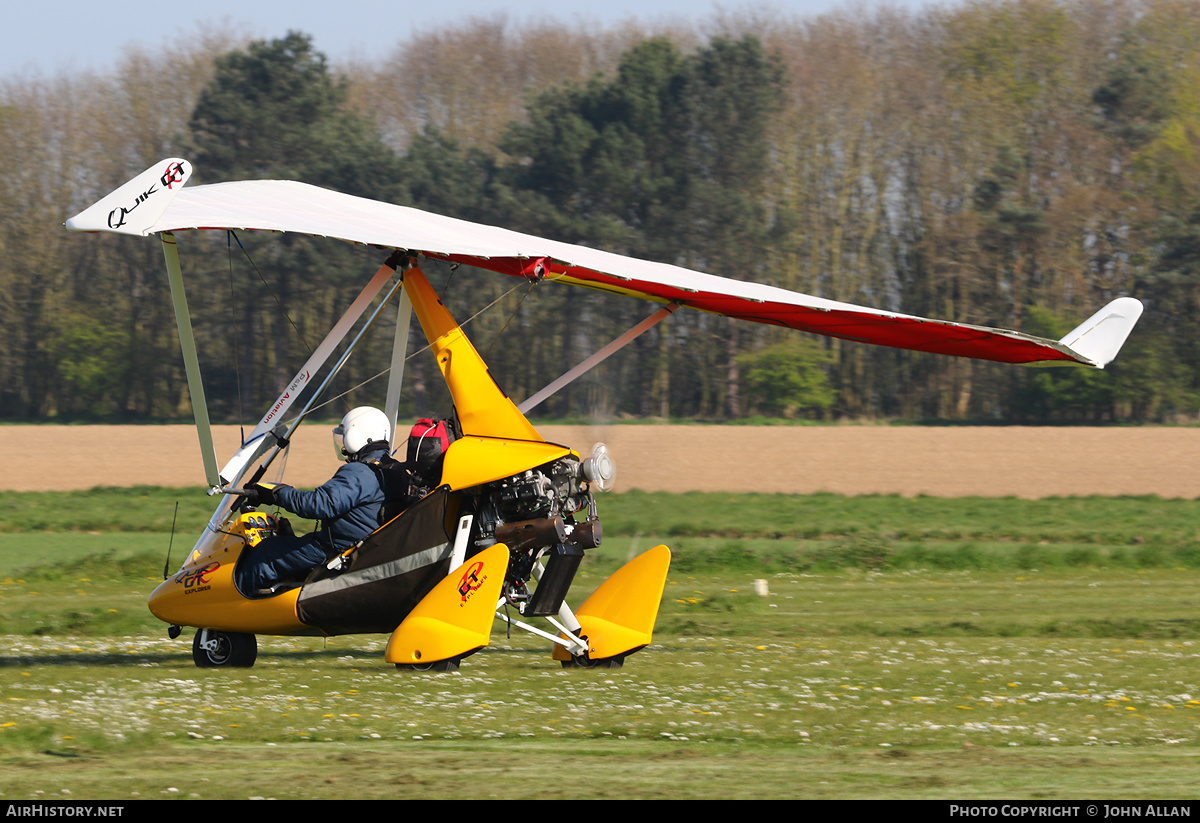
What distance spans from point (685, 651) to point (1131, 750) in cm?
432

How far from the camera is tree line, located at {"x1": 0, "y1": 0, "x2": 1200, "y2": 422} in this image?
178ft

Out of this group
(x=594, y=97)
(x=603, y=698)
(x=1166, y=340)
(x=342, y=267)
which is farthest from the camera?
(x=594, y=97)

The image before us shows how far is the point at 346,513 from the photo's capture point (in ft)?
31.1

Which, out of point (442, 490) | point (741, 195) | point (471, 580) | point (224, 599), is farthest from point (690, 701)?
point (741, 195)

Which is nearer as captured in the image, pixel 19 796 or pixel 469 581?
pixel 19 796

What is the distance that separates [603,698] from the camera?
28.5 ft

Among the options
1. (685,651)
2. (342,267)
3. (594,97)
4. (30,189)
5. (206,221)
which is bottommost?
(685,651)

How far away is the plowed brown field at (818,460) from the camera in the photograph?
3114cm

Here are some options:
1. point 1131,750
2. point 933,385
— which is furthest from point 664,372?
point 1131,750

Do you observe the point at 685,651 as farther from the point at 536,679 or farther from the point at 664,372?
the point at 664,372

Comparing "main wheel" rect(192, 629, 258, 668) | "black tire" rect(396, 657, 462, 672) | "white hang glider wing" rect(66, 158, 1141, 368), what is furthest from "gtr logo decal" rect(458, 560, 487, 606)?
"white hang glider wing" rect(66, 158, 1141, 368)

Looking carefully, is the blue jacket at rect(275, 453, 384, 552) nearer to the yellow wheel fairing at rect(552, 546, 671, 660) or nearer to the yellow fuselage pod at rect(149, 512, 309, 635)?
the yellow fuselage pod at rect(149, 512, 309, 635)

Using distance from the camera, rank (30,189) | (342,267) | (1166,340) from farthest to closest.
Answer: (30,189)
(1166,340)
(342,267)

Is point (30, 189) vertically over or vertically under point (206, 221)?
over
